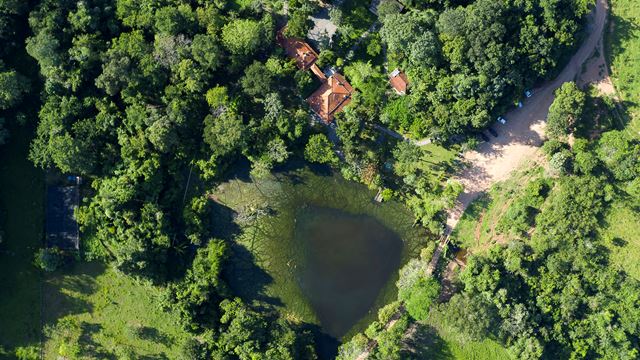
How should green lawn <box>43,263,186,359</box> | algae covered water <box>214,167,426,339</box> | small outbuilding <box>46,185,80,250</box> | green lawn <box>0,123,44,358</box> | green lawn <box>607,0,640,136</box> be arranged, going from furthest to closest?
1. algae covered water <box>214,167,426,339</box>
2. green lawn <box>607,0,640,136</box>
3. green lawn <box>43,263,186,359</box>
4. green lawn <box>0,123,44,358</box>
5. small outbuilding <box>46,185,80,250</box>

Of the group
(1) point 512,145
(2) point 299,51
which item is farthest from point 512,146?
(2) point 299,51

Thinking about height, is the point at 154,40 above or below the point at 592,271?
above

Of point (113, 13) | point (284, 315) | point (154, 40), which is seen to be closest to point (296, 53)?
point (154, 40)

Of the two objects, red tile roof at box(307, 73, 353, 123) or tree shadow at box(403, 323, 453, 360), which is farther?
tree shadow at box(403, 323, 453, 360)

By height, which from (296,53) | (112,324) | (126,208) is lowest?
(112,324)

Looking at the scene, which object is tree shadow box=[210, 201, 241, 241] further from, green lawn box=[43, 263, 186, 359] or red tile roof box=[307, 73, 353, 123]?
red tile roof box=[307, 73, 353, 123]

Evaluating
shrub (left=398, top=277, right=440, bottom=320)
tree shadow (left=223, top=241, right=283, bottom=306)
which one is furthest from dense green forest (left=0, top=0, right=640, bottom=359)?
tree shadow (left=223, top=241, right=283, bottom=306)

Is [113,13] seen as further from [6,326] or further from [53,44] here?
[6,326]
